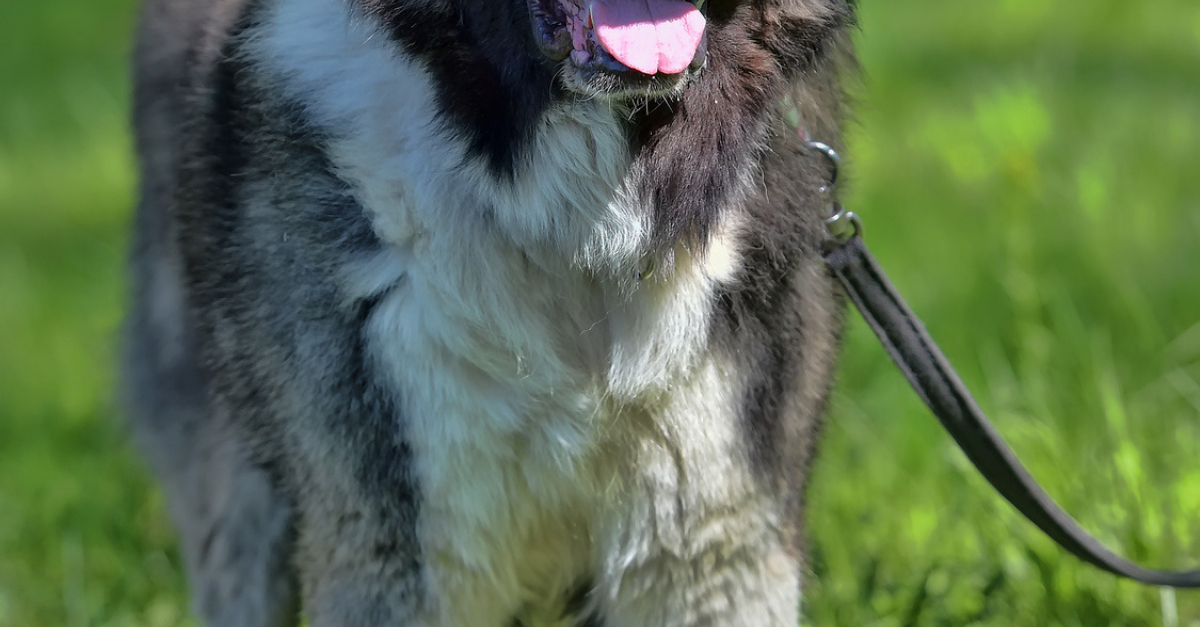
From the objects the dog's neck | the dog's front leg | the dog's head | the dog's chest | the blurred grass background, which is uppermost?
the dog's head

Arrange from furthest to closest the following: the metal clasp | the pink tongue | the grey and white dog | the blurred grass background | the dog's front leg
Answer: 1. the blurred grass background
2. the metal clasp
3. the dog's front leg
4. the grey and white dog
5. the pink tongue

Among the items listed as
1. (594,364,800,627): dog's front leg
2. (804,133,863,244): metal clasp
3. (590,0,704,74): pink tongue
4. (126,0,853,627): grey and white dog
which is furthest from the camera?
(804,133,863,244): metal clasp

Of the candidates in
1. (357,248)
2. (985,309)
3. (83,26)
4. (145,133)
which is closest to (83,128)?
(83,26)

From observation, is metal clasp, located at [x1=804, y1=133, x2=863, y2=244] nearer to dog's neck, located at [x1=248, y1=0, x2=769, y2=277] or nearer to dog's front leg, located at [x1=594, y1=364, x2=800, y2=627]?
dog's neck, located at [x1=248, y1=0, x2=769, y2=277]

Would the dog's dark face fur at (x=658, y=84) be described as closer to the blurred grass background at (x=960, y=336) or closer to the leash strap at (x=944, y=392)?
the leash strap at (x=944, y=392)

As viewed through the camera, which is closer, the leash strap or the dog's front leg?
the dog's front leg

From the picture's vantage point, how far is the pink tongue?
189 centimetres

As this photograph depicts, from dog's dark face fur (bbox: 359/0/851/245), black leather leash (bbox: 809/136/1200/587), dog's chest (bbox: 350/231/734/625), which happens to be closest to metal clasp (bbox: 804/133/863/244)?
black leather leash (bbox: 809/136/1200/587)

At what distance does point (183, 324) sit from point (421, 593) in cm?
96

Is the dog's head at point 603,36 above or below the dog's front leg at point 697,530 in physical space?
above

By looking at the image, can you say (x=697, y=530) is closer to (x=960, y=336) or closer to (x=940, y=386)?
(x=940, y=386)

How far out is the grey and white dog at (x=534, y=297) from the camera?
201cm

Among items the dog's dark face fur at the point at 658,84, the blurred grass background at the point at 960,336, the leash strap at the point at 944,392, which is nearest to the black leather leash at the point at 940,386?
the leash strap at the point at 944,392

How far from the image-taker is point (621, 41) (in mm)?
1891
